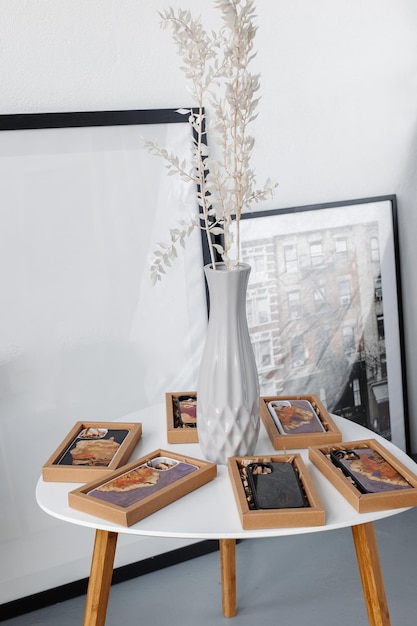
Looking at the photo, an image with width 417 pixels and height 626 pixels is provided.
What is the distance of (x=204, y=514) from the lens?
980 mm

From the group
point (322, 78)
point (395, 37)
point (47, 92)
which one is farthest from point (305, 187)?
point (47, 92)

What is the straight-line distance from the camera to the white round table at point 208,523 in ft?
Result: 3.08

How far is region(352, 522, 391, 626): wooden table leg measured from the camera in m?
1.02

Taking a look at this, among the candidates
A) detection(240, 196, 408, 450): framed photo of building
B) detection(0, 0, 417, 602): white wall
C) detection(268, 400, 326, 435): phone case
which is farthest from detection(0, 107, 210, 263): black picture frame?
detection(268, 400, 326, 435): phone case

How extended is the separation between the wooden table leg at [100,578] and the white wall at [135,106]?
502 mm

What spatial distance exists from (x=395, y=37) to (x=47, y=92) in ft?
3.16

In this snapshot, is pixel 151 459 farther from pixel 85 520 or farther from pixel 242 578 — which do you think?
pixel 242 578

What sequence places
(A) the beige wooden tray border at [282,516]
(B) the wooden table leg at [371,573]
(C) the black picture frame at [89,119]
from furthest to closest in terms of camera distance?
(C) the black picture frame at [89,119] → (B) the wooden table leg at [371,573] → (A) the beige wooden tray border at [282,516]

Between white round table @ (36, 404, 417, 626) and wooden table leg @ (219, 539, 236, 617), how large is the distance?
36cm

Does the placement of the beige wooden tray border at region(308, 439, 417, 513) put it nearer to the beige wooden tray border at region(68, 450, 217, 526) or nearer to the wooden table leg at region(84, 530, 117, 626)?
the beige wooden tray border at region(68, 450, 217, 526)

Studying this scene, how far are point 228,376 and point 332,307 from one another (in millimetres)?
824

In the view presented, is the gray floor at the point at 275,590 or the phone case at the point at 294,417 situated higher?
the phone case at the point at 294,417

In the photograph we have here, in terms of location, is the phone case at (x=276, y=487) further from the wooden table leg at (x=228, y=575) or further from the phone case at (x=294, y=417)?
the wooden table leg at (x=228, y=575)

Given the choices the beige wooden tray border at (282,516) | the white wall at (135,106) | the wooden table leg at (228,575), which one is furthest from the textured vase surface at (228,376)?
the white wall at (135,106)
